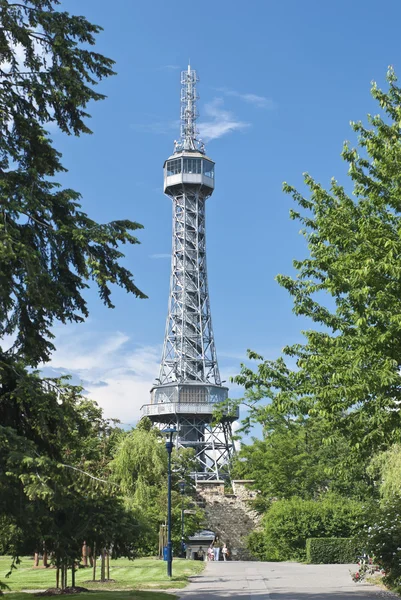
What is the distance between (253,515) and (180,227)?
177 feet

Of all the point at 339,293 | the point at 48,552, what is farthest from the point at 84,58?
the point at 48,552

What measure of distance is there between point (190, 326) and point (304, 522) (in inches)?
2387

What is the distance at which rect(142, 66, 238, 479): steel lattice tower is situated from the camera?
83062mm

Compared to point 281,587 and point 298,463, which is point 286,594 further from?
point 298,463

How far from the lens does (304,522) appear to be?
3441cm

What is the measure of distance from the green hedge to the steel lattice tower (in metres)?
48.7

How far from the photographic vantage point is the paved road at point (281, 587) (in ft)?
52.4

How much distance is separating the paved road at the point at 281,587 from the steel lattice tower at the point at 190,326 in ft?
187

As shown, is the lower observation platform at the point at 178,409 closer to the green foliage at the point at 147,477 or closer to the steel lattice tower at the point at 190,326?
the steel lattice tower at the point at 190,326

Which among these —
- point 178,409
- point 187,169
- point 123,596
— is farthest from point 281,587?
point 187,169

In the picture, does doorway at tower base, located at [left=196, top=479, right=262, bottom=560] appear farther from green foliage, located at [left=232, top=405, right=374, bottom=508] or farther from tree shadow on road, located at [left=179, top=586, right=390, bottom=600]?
tree shadow on road, located at [left=179, top=586, right=390, bottom=600]

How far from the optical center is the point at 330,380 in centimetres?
1387

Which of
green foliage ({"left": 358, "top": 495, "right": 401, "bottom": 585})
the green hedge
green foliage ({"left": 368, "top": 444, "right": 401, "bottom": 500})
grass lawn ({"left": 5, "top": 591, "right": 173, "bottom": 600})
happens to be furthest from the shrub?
grass lawn ({"left": 5, "top": 591, "right": 173, "bottom": 600})

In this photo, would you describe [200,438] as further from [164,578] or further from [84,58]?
[84,58]
